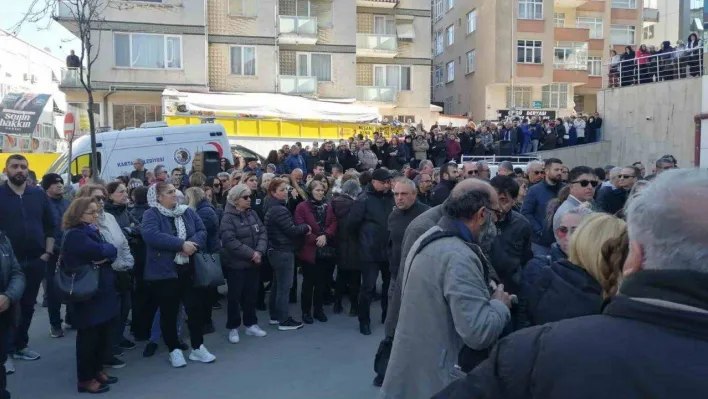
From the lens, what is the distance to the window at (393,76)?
3400 cm

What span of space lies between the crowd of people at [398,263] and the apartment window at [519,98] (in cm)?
2925

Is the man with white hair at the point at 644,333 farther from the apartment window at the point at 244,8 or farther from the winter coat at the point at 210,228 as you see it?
the apartment window at the point at 244,8

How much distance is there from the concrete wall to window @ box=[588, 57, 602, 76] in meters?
19.8

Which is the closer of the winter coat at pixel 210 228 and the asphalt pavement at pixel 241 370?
Answer: the asphalt pavement at pixel 241 370

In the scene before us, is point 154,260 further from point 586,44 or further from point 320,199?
point 586,44

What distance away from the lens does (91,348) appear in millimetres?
5582

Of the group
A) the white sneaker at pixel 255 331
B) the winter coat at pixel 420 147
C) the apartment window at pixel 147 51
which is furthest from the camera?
the apartment window at pixel 147 51

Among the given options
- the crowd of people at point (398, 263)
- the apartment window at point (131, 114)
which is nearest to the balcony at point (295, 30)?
the apartment window at point (131, 114)

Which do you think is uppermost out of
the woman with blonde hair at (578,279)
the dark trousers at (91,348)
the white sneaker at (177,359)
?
the woman with blonde hair at (578,279)

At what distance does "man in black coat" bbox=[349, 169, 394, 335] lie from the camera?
7.61 m

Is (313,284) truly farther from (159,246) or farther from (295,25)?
(295,25)

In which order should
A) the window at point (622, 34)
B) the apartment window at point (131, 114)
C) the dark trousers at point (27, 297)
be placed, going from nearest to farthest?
the dark trousers at point (27, 297), the apartment window at point (131, 114), the window at point (622, 34)

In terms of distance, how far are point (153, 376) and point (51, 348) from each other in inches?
67.9

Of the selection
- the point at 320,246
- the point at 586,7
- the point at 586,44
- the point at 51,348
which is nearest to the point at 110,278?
the point at 51,348
